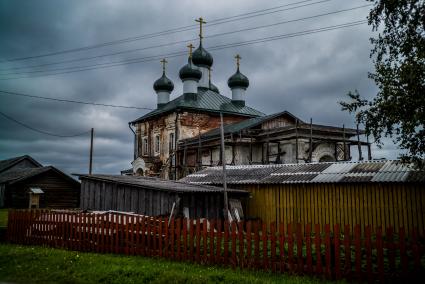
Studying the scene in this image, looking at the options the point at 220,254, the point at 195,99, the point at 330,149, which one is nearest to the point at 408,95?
the point at 220,254

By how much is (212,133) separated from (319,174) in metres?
15.4

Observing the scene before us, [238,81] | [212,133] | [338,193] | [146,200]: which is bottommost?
[146,200]

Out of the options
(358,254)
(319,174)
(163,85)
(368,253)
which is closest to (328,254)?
(358,254)

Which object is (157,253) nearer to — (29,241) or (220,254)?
(220,254)

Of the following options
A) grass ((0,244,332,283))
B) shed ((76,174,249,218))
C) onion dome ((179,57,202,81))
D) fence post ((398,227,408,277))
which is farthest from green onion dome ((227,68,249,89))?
fence post ((398,227,408,277))

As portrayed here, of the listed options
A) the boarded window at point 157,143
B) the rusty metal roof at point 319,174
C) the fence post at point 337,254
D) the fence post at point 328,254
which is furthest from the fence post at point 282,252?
the boarded window at point 157,143

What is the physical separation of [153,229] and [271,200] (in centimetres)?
926

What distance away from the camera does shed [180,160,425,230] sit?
15000 mm

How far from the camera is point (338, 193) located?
16609mm

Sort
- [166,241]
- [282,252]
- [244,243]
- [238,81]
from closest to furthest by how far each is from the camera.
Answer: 1. [282,252]
2. [244,243]
3. [166,241]
4. [238,81]

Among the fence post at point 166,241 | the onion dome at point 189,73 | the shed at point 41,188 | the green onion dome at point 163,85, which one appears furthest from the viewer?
the green onion dome at point 163,85

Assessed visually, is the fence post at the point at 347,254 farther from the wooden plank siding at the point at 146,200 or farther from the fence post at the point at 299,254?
the wooden plank siding at the point at 146,200

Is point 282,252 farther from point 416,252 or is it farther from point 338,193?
point 338,193

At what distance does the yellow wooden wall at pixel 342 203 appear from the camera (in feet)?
49.0
